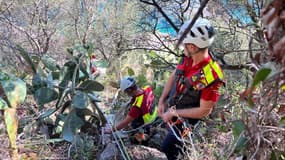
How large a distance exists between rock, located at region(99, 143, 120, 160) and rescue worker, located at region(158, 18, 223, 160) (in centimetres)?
64

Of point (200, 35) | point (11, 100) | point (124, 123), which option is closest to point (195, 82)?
point (200, 35)

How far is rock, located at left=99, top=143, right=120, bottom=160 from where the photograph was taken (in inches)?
149

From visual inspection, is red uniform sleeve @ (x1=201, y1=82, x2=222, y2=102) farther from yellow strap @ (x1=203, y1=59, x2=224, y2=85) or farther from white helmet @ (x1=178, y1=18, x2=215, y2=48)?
white helmet @ (x1=178, y1=18, x2=215, y2=48)

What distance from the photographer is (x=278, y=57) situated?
770 mm

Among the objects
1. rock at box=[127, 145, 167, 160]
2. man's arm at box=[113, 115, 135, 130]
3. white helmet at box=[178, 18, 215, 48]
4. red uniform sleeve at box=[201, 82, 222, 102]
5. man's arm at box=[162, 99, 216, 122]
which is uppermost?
white helmet at box=[178, 18, 215, 48]

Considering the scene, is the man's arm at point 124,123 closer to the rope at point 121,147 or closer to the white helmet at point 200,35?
the rope at point 121,147

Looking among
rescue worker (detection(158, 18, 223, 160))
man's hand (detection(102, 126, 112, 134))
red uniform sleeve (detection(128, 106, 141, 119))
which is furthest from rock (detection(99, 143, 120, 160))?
rescue worker (detection(158, 18, 223, 160))

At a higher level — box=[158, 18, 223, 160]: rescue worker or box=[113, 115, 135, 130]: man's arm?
box=[158, 18, 223, 160]: rescue worker

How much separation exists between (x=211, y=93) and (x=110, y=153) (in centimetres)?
128

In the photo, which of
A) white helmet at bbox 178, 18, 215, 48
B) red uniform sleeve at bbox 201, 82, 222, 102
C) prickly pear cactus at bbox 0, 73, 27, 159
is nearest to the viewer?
red uniform sleeve at bbox 201, 82, 222, 102

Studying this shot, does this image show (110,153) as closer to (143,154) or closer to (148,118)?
(143,154)

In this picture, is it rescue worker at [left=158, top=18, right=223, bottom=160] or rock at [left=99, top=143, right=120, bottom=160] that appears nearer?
rescue worker at [left=158, top=18, right=223, bottom=160]

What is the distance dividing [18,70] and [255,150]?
5.90 metres

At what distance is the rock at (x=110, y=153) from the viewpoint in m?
3.80
